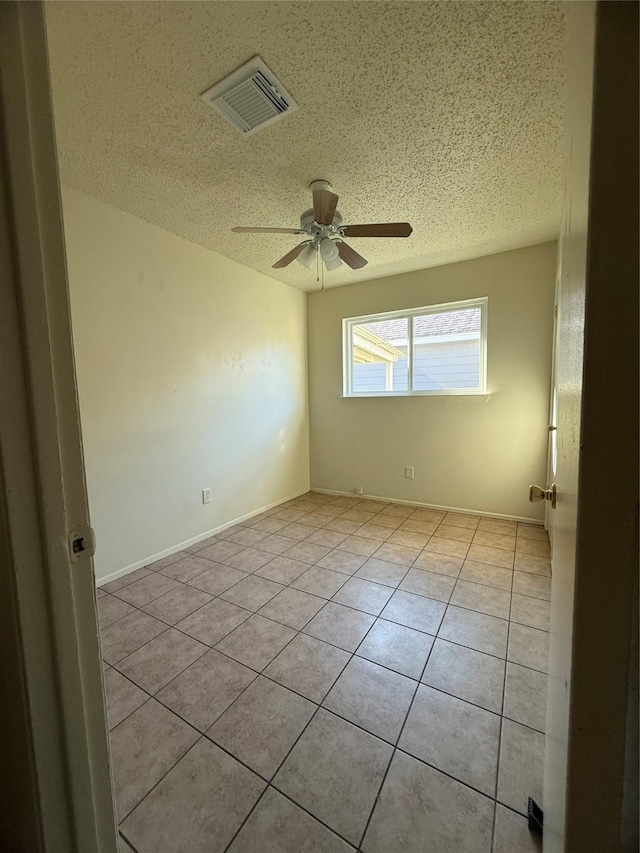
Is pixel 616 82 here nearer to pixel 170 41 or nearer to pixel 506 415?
pixel 170 41

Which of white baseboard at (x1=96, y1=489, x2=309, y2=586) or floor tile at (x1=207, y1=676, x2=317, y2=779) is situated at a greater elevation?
white baseboard at (x1=96, y1=489, x2=309, y2=586)

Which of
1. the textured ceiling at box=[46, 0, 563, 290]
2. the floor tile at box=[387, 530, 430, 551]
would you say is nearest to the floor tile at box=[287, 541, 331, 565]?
the floor tile at box=[387, 530, 430, 551]

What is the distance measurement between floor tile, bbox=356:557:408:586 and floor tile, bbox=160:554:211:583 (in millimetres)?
1156

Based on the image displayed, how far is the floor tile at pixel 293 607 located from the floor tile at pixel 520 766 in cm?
98

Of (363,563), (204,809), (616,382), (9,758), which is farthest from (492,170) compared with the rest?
(204,809)

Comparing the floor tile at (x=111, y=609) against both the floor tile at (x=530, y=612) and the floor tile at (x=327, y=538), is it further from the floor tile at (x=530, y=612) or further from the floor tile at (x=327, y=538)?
the floor tile at (x=530, y=612)

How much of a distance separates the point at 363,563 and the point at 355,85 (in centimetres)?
270

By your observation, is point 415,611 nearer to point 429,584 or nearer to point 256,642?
point 429,584

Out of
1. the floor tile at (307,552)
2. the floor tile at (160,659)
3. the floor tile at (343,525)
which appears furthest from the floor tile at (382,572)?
the floor tile at (160,659)

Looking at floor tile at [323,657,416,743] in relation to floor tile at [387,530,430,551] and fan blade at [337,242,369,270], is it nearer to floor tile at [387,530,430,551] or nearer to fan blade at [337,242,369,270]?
floor tile at [387,530,430,551]

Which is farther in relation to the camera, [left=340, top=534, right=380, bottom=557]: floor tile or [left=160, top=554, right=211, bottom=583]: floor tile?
[left=340, top=534, right=380, bottom=557]: floor tile

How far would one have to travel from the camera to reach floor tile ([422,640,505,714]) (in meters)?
1.34

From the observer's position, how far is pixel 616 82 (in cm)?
37

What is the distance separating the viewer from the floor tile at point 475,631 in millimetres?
1615
